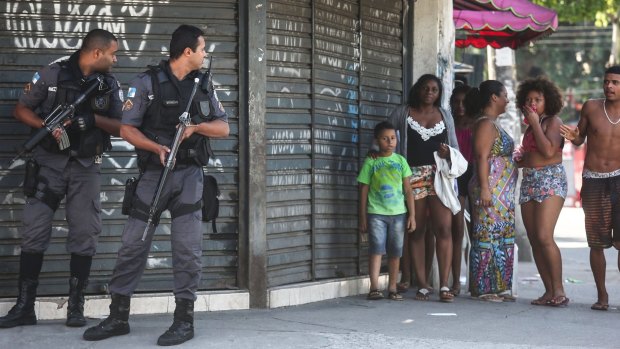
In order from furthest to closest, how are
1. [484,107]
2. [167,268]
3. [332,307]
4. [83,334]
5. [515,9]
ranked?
1. [515,9]
2. [484,107]
3. [332,307]
4. [167,268]
5. [83,334]

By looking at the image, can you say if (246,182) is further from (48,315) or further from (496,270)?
(496,270)

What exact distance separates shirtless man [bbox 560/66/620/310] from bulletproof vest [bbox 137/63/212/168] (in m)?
3.54

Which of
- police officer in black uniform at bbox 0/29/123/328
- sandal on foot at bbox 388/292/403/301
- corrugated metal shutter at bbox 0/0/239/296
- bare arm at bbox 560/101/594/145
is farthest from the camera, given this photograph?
sandal on foot at bbox 388/292/403/301

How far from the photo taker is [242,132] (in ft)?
27.2

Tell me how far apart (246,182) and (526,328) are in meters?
2.37

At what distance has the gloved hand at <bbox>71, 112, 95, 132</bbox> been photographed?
7000 mm

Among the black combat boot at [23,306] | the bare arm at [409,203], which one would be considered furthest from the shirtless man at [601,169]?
the black combat boot at [23,306]

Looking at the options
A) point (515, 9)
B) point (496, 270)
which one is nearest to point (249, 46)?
point (496, 270)

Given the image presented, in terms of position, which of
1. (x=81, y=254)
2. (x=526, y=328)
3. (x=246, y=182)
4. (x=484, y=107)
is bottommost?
(x=526, y=328)

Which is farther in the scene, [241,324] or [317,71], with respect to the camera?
[317,71]

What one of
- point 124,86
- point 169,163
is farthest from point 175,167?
point 124,86

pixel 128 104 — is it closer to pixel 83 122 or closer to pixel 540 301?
pixel 83 122

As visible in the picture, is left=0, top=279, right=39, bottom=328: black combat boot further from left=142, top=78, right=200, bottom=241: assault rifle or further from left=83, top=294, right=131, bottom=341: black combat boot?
left=142, top=78, right=200, bottom=241: assault rifle

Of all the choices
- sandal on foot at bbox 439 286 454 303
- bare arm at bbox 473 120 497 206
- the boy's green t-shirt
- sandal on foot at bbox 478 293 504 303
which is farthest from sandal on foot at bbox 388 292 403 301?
bare arm at bbox 473 120 497 206
